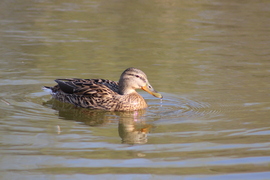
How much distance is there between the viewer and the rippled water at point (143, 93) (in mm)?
6648

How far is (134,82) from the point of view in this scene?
9.93m

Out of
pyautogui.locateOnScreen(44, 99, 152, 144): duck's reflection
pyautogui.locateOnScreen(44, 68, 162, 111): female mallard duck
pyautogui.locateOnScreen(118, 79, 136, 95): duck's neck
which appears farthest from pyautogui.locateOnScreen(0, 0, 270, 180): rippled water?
pyautogui.locateOnScreen(118, 79, 136, 95): duck's neck

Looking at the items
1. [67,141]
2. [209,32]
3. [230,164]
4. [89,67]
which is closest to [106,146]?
[67,141]

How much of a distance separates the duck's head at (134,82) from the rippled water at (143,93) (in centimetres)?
38

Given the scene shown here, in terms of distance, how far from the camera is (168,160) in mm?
6719

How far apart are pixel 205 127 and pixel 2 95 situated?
4.30 m

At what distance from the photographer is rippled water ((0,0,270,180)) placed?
6648 mm

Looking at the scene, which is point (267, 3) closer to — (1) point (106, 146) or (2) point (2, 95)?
(2) point (2, 95)

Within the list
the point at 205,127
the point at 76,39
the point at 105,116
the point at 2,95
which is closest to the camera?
the point at 205,127

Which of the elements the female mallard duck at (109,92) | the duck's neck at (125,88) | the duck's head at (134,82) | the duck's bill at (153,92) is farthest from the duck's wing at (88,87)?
the duck's bill at (153,92)

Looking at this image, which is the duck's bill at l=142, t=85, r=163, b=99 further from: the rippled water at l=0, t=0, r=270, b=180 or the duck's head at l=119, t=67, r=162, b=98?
the rippled water at l=0, t=0, r=270, b=180

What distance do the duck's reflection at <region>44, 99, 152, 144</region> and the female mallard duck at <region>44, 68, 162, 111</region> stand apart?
5.6 inches

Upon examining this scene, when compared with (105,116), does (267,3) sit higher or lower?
higher

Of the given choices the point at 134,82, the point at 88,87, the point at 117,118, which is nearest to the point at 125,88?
the point at 134,82
